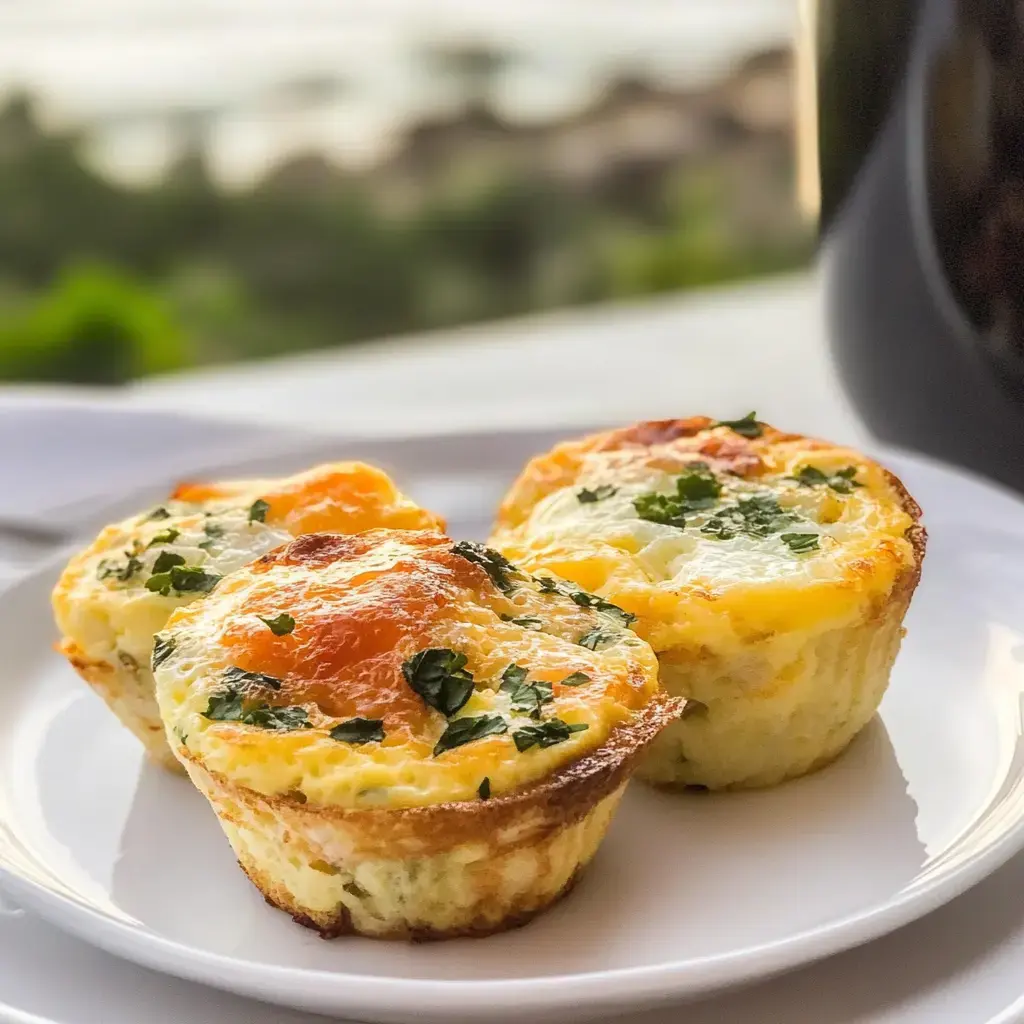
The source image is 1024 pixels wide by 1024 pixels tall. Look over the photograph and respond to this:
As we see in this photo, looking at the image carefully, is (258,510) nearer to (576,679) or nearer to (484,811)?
(576,679)

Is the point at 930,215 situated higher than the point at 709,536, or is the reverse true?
the point at 930,215

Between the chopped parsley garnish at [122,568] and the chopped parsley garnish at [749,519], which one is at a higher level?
the chopped parsley garnish at [749,519]

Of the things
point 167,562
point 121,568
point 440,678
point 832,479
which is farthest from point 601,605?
point 121,568

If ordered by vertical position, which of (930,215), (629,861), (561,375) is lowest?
(561,375)

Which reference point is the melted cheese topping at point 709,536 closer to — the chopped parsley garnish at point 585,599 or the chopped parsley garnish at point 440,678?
the chopped parsley garnish at point 585,599

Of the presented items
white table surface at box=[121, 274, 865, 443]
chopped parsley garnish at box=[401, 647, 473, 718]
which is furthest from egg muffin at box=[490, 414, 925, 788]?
white table surface at box=[121, 274, 865, 443]

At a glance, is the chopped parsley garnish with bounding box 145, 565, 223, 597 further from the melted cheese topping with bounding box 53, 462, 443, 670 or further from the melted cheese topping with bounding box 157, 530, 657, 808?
the melted cheese topping with bounding box 157, 530, 657, 808

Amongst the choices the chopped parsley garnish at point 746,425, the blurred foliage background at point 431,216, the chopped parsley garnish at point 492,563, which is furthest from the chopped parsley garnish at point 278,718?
the blurred foliage background at point 431,216
